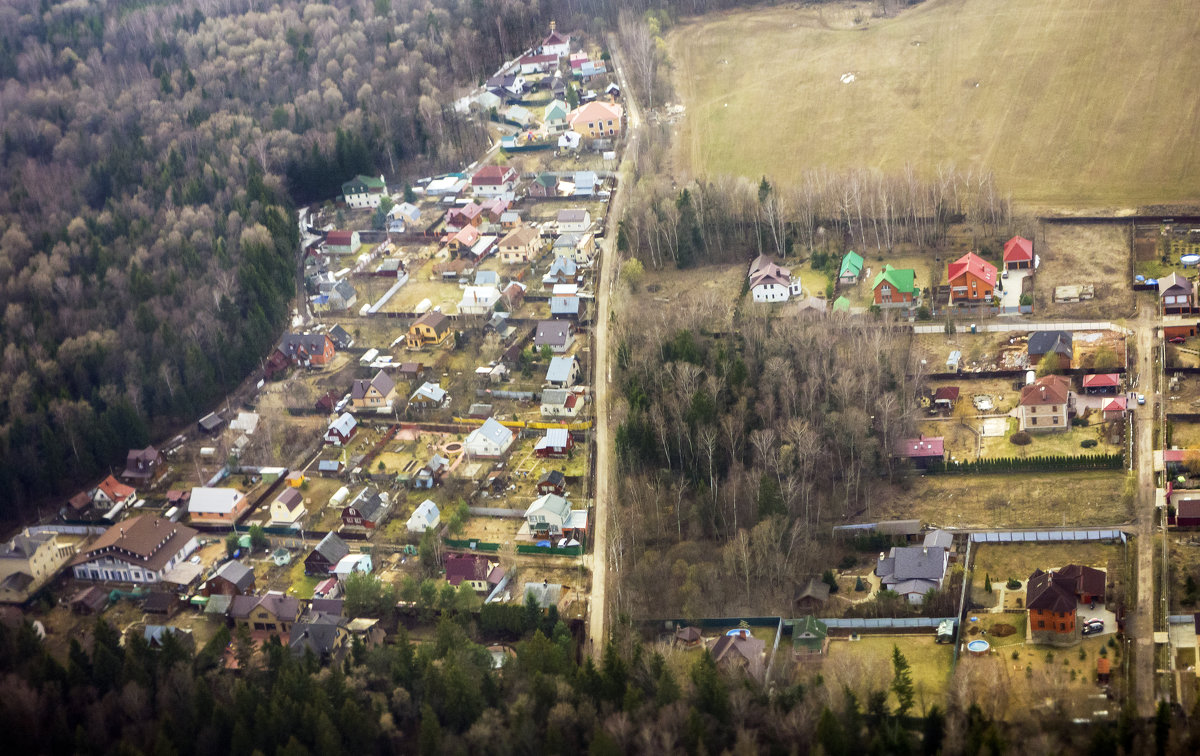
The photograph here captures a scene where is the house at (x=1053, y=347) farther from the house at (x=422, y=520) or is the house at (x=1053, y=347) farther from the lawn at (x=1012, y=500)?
the house at (x=422, y=520)

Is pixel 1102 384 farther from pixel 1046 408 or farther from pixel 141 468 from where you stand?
pixel 141 468

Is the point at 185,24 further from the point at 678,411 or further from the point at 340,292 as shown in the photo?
the point at 678,411

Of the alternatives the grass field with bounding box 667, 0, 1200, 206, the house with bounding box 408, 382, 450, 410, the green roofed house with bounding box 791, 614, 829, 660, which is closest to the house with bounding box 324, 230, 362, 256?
the house with bounding box 408, 382, 450, 410

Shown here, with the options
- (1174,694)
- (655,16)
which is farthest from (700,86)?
(1174,694)

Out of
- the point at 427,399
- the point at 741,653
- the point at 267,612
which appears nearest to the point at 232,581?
the point at 267,612

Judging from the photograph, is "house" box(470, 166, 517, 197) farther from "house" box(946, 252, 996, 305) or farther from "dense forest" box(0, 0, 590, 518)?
"house" box(946, 252, 996, 305)

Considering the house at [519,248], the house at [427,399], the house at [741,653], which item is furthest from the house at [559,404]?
the house at [741,653]
